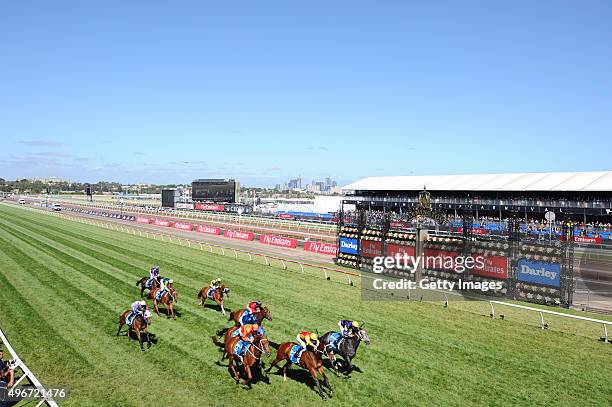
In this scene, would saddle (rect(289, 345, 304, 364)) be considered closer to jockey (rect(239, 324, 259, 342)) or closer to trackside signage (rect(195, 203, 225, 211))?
jockey (rect(239, 324, 259, 342))

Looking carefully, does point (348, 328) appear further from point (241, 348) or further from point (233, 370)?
point (233, 370)

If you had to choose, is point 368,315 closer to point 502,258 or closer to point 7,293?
point 502,258

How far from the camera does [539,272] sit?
2028 centimetres

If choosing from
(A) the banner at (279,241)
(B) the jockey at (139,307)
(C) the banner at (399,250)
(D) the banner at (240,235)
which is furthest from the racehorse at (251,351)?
(D) the banner at (240,235)

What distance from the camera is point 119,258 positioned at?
102 ft

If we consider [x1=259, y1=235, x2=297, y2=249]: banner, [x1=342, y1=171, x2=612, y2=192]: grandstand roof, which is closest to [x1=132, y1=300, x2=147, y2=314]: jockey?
[x1=259, y1=235, x2=297, y2=249]: banner

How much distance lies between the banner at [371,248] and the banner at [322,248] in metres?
7.06

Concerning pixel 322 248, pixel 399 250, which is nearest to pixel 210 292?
pixel 399 250

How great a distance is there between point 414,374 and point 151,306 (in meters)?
11.3

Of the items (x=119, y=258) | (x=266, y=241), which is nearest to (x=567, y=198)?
(x=266, y=241)

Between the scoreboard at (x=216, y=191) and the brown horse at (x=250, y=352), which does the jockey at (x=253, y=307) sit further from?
the scoreboard at (x=216, y=191)

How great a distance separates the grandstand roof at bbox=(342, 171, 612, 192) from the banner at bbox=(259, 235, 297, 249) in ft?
134

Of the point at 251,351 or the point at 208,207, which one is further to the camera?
the point at 208,207

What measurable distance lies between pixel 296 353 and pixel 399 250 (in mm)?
16828
